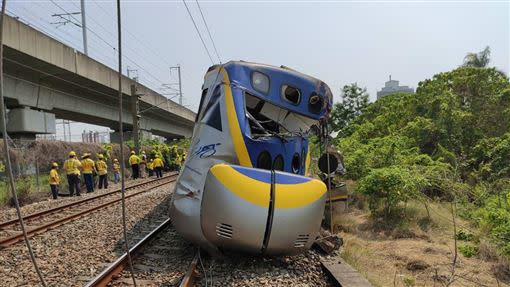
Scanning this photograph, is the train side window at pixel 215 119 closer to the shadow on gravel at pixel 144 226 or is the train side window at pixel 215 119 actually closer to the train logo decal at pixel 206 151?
the train logo decal at pixel 206 151

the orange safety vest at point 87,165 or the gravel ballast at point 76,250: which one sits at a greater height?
the orange safety vest at point 87,165

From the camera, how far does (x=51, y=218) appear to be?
11.6m

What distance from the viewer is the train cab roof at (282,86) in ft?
24.9

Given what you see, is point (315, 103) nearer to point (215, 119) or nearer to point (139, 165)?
point (215, 119)

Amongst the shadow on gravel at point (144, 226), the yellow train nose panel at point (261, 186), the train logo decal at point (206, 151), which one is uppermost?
the train logo decal at point (206, 151)

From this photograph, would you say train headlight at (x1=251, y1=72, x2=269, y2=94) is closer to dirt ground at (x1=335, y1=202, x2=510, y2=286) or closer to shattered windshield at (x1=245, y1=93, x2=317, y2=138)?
shattered windshield at (x1=245, y1=93, x2=317, y2=138)

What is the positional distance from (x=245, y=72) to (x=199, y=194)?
2.27 metres

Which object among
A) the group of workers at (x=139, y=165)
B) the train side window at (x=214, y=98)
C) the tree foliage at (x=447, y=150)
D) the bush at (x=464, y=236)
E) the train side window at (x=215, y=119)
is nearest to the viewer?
the train side window at (x=215, y=119)

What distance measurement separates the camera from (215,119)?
7359mm

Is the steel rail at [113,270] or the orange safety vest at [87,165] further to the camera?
the orange safety vest at [87,165]

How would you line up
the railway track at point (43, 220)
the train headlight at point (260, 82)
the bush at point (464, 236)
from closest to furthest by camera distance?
the train headlight at point (260, 82) → the railway track at point (43, 220) → the bush at point (464, 236)

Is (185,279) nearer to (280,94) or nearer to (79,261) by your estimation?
(79,261)

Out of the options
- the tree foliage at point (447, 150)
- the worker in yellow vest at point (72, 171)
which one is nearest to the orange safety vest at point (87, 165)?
the worker in yellow vest at point (72, 171)

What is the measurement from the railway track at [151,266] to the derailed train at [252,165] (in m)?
0.53
